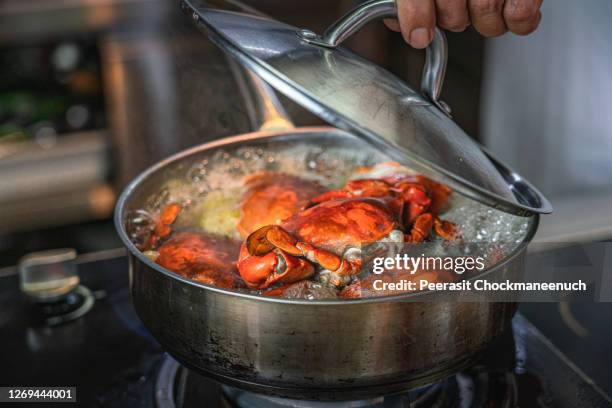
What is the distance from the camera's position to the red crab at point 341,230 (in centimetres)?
84

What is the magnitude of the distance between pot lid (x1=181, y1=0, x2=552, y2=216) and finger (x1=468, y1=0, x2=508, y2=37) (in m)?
0.05

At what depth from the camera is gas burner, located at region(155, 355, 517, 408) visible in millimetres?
886

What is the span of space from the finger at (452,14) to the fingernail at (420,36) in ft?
0.08

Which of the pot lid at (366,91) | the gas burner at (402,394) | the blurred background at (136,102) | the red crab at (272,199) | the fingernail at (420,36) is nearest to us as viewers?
the pot lid at (366,91)

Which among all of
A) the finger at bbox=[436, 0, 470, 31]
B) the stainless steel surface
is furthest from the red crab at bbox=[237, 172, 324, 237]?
the finger at bbox=[436, 0, 470, 31]

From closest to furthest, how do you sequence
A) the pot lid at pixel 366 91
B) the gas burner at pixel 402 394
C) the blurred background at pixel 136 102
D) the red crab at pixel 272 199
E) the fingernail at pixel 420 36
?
the pot lid at pixel 366 91 < the fingernail at pixel 420 36 < the gas burner at pixel 402 394 < the red crab at pixel 272 199 < the blurred background at pixel 136 102

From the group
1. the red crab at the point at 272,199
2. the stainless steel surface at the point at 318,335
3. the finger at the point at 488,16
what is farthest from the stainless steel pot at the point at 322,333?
the red crab at the point at 272,199

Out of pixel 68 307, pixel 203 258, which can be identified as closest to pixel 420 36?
pixel 203 258

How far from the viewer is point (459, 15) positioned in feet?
2.57

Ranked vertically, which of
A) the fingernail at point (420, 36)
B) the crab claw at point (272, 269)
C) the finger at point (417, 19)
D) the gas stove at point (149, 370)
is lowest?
the gas stove at point (149, 370)

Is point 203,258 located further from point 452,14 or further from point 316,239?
point 452,14

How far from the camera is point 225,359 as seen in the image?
2.48 feet

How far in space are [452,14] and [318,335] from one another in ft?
1.23

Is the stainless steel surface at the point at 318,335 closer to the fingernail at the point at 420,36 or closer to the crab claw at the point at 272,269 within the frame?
the crab claw at the point at 272,269
